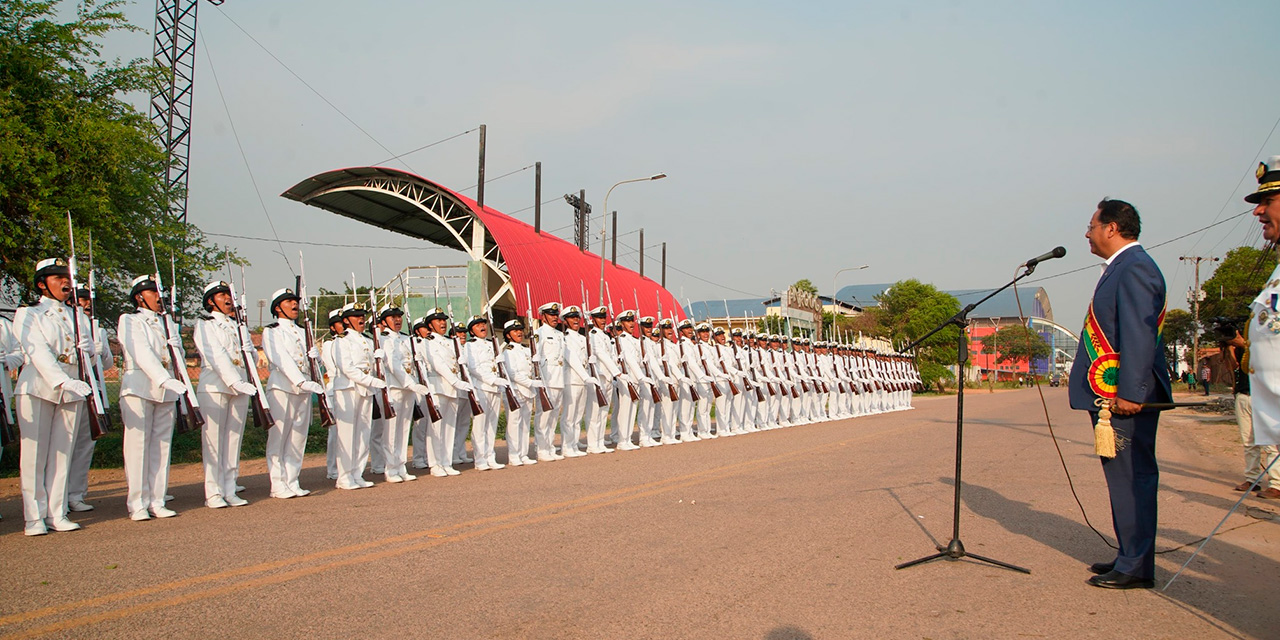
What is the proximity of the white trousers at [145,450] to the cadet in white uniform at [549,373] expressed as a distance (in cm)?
475

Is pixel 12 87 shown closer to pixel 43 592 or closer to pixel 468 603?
pixel 43 592

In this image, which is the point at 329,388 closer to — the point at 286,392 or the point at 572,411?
the point at 286,392

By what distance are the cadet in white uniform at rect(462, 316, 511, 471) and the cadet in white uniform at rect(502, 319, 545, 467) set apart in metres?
0.17

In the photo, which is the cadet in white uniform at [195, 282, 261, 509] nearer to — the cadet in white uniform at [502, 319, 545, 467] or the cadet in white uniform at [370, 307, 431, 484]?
the cadet in white uniform at [370, 307, 431, 484]

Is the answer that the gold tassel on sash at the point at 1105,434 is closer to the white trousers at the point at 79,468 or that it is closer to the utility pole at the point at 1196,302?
the white trousers at the point at 79,468

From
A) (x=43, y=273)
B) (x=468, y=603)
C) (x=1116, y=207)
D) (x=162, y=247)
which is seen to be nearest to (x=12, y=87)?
(x=162, y=247)

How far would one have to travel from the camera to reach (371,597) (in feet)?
14.1

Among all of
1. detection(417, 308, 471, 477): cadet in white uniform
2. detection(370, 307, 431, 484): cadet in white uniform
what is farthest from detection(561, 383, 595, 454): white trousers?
detection(370, 307, 431, 484): cadet in white uniform

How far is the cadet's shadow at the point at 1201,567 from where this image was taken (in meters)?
4.09

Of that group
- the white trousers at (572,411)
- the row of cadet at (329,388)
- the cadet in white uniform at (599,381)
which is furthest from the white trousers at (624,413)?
the white trousers at (572,411)

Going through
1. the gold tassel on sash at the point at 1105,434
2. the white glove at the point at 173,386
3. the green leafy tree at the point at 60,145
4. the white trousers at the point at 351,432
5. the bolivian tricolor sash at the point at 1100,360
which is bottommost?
the white trousers at the point at 351,432

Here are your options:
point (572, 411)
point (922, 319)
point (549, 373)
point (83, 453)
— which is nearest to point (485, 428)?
point (549, 373)

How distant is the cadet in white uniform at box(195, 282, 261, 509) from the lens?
7.41 meters

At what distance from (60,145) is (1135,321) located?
11.7m
